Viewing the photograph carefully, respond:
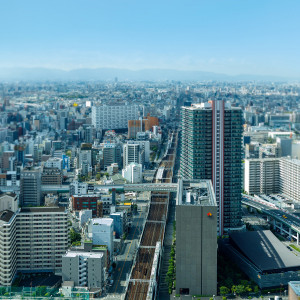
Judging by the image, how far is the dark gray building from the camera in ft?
21.4

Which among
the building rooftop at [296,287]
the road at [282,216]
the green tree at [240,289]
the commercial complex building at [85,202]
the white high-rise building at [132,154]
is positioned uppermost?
the building rooftop at [296,287]

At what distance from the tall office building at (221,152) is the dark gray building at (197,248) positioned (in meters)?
2.84

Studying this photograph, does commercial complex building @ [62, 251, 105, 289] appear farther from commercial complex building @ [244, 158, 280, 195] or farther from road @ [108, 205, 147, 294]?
commercial complex building @ [244, 158, 280, 195]

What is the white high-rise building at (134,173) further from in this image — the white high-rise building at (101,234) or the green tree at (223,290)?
the green tree at (223,290)

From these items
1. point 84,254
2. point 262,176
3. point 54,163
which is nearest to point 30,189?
point 54,163

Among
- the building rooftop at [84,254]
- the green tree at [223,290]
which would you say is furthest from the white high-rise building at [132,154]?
the green tree at [223,290]

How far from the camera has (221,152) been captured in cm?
942

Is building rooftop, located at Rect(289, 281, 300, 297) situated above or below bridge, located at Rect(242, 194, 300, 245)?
above

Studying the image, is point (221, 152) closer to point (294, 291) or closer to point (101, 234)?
point (101, 234)

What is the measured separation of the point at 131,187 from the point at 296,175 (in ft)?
13.5

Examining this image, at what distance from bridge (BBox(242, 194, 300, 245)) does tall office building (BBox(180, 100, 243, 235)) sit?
1.04 m

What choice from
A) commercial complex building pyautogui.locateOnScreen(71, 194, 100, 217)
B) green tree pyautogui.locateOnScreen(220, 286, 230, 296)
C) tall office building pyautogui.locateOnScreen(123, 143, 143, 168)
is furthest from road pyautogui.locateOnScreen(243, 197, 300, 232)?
tall office building pyautogui.locateOnScreen(123, 143, 143, 168)

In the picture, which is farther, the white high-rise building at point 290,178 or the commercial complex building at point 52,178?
the commercial complex building at point 52,178

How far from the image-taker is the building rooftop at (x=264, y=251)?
23.7 ft
